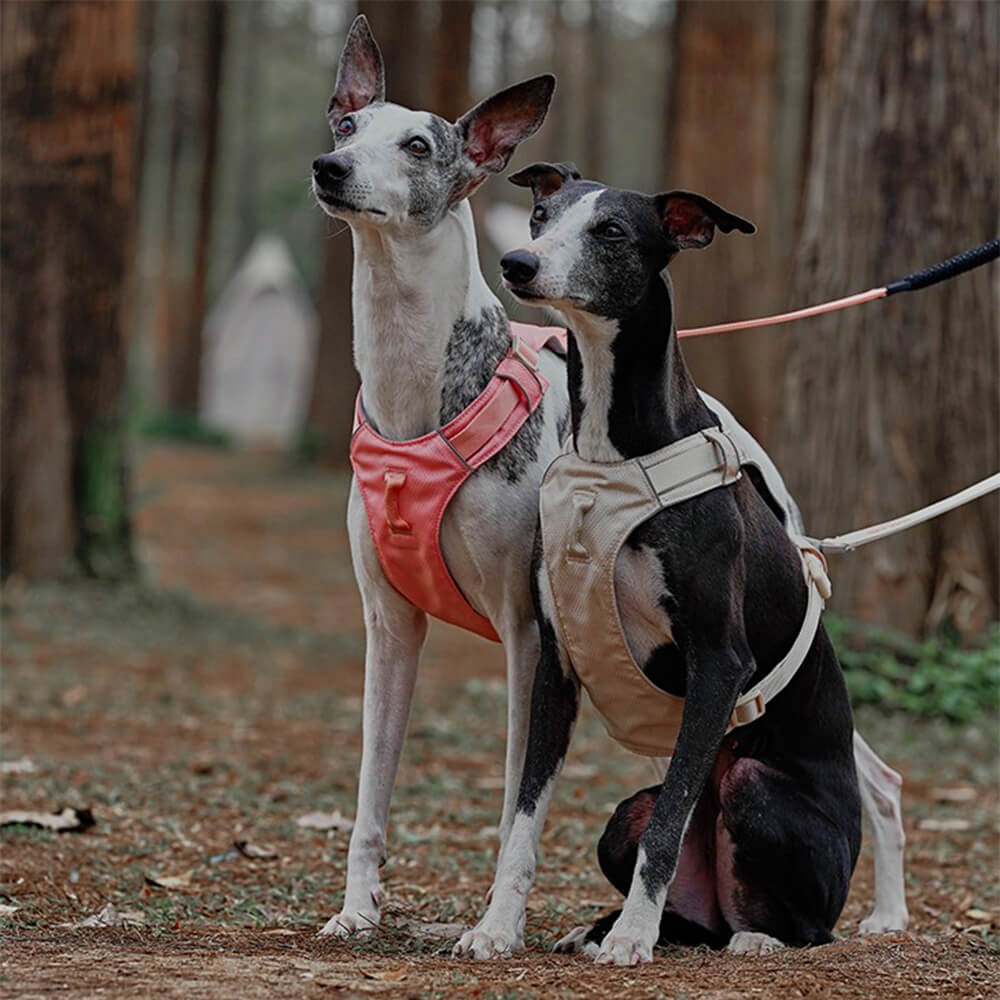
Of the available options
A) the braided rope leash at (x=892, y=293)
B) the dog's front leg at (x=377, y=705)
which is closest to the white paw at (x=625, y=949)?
the dog's front leg at (x=377, y=705)

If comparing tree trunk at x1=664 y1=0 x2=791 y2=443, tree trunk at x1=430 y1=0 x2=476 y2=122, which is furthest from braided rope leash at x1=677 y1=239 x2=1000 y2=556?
tree trunk at x1=430 y1=0 x2=476 y2=122

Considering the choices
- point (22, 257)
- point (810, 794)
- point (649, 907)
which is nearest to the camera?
point (649, 907)

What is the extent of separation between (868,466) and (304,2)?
87.0ft

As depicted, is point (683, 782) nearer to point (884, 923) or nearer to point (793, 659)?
point (793, 659)

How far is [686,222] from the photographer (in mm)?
3891

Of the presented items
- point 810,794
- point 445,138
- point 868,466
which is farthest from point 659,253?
point 868,466

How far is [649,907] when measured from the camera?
3783mm

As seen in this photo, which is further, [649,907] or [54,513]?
[54,513]

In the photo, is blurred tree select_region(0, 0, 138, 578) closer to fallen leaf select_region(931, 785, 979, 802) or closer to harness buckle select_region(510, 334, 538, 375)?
fallen leaf select_region(931, 785, 979, 802)

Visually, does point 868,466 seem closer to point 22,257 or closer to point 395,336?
point 395,336

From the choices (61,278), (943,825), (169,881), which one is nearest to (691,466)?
(169,881)

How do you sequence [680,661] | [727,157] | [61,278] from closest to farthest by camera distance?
[680,661] < [61,278] < [727,157]

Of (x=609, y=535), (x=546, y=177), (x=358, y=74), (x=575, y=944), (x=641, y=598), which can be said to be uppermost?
(x=358, y=74)

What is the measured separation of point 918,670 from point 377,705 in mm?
4352
